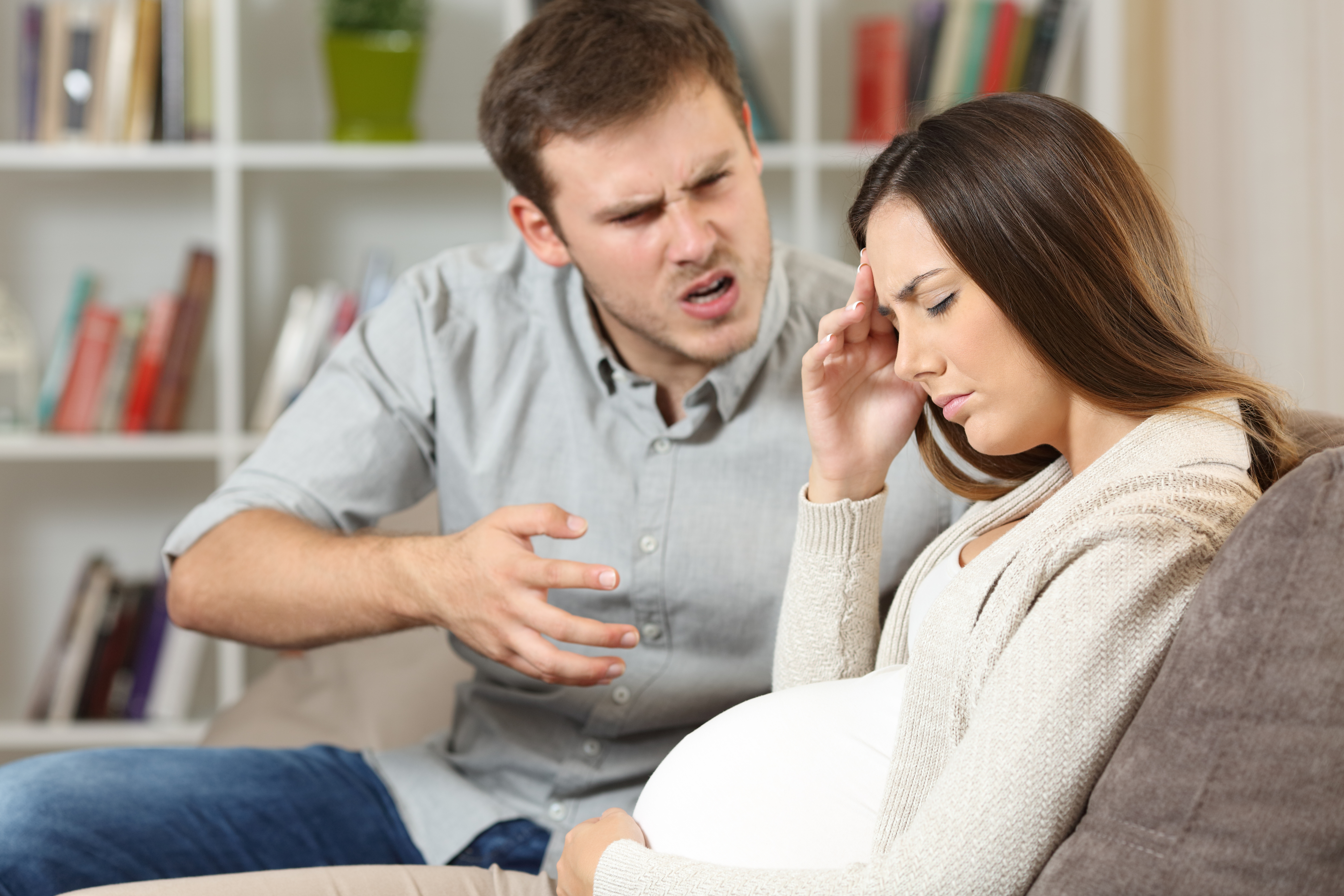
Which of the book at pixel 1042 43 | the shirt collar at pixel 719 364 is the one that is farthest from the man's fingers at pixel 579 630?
the book at pixel 1042 43

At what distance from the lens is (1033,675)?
0.66 m

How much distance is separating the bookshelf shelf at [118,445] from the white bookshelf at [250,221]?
0.08m

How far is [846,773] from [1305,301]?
1279 millimetres

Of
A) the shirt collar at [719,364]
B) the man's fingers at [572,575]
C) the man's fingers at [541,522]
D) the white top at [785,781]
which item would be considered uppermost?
the shirt collar at [719,364]

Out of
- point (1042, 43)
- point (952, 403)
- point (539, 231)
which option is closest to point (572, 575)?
point (952, 403)

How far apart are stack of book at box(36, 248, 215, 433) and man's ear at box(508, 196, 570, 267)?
107cm

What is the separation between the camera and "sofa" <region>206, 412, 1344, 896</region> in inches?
23.7

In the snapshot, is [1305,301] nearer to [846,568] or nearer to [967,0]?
[967,0]

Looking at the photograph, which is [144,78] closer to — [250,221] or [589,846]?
[250,221]

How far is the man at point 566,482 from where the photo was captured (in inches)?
45.7

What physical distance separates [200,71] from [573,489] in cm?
136

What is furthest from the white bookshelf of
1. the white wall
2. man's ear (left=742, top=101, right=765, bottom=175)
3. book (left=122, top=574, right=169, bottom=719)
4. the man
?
the man

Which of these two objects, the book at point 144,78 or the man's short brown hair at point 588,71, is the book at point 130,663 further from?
the man's short brown hair at point 588,71

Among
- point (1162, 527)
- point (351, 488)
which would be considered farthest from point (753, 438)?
point (1162, 527)
